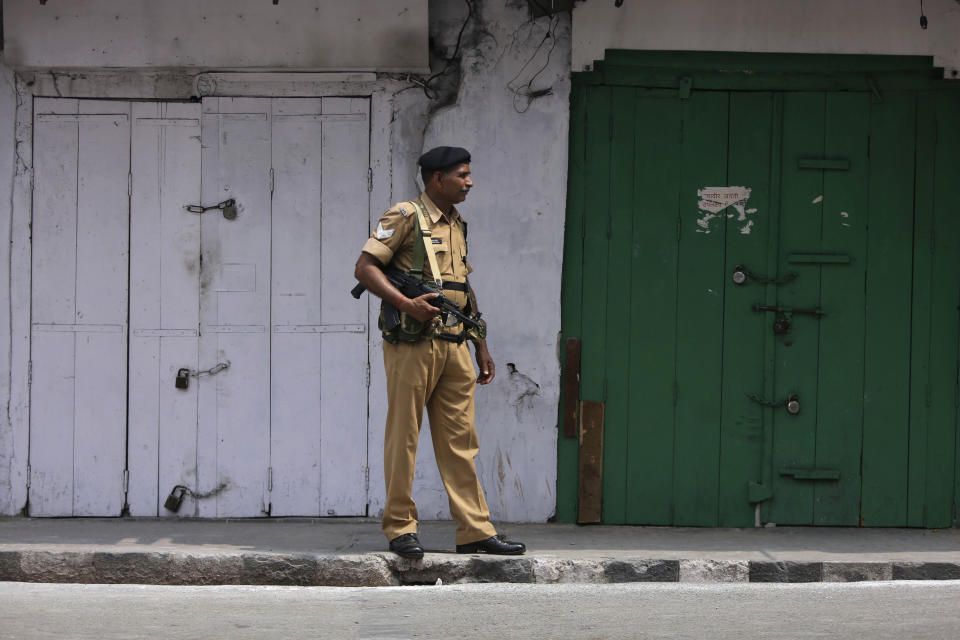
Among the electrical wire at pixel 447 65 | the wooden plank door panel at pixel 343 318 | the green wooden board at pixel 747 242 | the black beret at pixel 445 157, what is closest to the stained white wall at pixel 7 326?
the wooden plank door panel at pixel 343 318

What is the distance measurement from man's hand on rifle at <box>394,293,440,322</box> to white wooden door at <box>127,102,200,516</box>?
2.00 meters

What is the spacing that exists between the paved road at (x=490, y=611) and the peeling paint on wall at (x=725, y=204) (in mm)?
2287

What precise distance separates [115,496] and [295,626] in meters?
2.75

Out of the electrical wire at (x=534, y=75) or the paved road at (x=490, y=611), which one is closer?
the paved road at (x=490, y=611)

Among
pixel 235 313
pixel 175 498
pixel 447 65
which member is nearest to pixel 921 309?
pixel 447 65

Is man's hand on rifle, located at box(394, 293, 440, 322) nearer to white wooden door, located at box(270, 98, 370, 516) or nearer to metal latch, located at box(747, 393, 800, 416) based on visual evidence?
white wooden door, located at box(270, 98, 370, 516)

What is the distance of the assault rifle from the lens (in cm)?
634

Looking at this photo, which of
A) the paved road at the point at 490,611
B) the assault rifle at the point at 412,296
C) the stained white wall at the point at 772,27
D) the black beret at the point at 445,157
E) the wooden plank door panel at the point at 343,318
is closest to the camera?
the paved road at the point at 490,611

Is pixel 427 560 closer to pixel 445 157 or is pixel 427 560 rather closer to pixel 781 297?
pixel 445 157

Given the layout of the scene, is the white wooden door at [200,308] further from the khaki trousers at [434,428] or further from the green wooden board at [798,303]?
the green wooden board at [798,303]

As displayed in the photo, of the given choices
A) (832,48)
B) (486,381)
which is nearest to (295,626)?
(486,381)

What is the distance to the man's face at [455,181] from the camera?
6523 mm

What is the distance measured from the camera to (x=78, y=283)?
7742mm

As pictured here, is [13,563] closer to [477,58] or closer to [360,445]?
[360,445]
